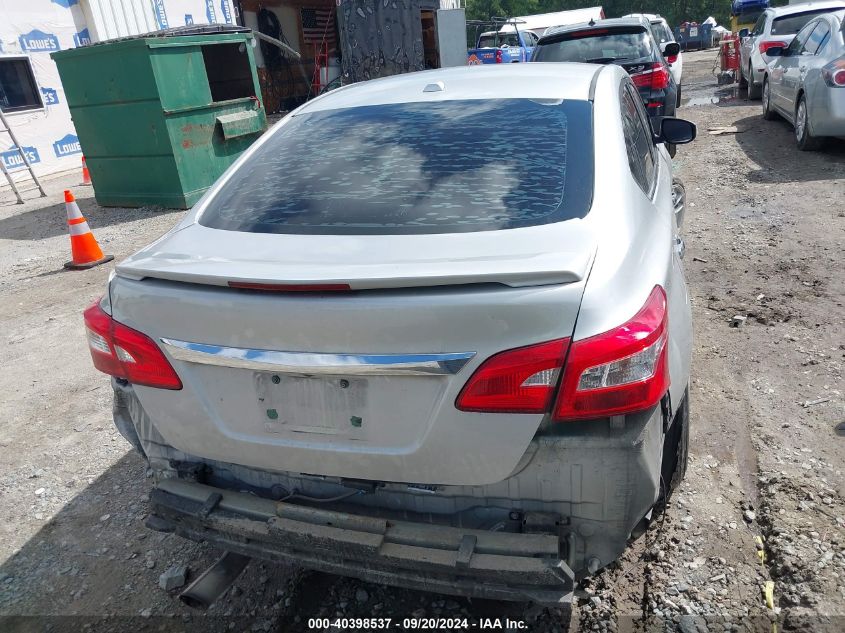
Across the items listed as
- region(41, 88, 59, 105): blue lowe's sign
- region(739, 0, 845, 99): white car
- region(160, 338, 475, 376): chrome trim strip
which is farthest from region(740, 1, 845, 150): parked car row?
region(41, 88, 59, 105): blue lowe's sign

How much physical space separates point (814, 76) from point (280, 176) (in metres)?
7.74

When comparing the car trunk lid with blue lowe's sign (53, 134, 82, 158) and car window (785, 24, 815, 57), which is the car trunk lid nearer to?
car window (785, 24, 815, 57)

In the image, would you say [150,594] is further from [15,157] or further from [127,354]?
[15,157]

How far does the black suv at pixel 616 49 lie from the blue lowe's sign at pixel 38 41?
974cm

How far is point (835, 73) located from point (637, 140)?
243 inches

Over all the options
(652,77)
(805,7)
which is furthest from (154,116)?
(805,7)

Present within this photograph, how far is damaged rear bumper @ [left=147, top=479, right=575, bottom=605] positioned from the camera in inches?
70.7

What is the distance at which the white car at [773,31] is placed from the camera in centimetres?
→ 1156

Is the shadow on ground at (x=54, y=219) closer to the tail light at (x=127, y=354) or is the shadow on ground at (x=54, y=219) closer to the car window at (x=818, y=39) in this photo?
Answer: the tail light at (x=127, y=354)

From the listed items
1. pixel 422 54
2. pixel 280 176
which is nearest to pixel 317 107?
pixel 280 176

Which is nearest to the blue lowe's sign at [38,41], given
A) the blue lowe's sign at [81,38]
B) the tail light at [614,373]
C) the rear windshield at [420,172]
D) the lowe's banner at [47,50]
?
the lowe's banner at [47,50]

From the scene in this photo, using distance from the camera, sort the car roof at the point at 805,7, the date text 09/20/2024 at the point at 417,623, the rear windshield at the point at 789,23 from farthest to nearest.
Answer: the rear windshield at the point at 789,23, the car roof at the point at 805,7, the date text 09/20/2024 at the point at 417,623

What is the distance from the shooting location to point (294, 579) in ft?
8.52

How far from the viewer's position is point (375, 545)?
6.20ft
